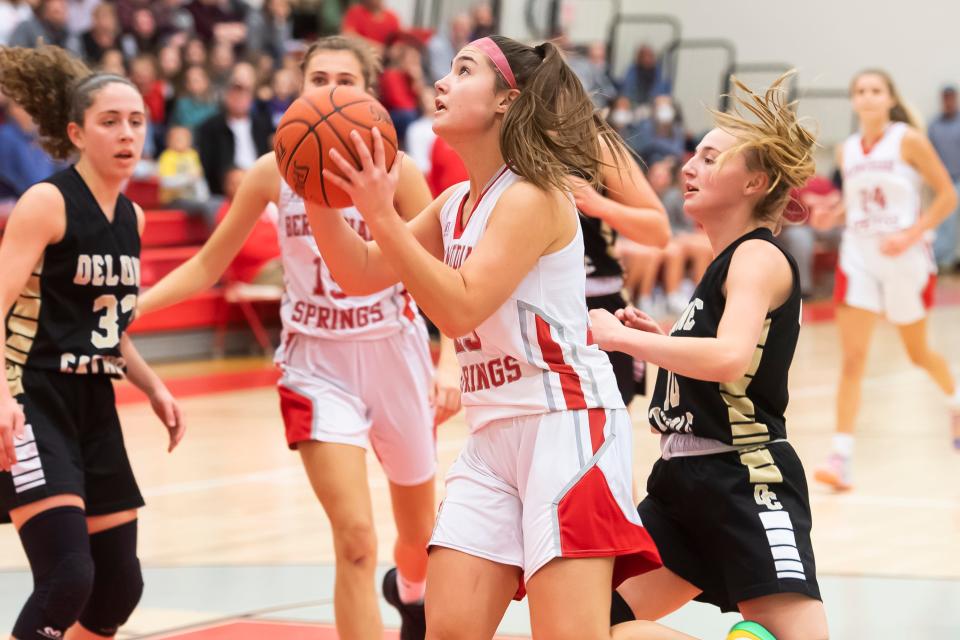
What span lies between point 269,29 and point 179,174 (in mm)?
2926

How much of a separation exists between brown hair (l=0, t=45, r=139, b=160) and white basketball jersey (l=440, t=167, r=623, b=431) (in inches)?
53.0

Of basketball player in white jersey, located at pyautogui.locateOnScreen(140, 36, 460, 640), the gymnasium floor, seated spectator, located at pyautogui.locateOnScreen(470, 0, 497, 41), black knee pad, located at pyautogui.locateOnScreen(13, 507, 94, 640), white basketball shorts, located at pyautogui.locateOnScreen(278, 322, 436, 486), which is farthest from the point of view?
seated spectator, located at pyautogui.locateOnScreen(470, 0, 497, 41)

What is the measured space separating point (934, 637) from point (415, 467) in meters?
1.73

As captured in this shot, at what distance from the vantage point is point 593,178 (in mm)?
3107

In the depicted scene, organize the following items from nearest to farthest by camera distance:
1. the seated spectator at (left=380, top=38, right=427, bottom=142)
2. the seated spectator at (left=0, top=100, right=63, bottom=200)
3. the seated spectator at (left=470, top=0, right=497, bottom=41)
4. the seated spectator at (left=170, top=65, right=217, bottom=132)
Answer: the seated spectator at (left=0, top=100, right=63, bottom=200) < the seated spectator at (left=170, top=65, right=217, bottom=132) < the seated spectator at (left=380, top=38, right=427, bottom=142) < the seated spectator at (left=470, top=0, right=497, bottom=41)

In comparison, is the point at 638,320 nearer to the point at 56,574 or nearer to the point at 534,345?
the point at 534,345

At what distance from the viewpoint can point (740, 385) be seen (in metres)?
3.17

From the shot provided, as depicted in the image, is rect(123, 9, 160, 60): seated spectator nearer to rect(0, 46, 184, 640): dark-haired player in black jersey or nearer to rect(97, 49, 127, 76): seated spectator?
rect(97, 49, 127, 76): seated spectator

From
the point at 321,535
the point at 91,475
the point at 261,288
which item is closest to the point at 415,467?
the point at 91,475

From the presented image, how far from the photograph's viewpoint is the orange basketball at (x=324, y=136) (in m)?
2.86

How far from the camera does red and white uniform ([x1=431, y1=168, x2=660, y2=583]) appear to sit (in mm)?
2951

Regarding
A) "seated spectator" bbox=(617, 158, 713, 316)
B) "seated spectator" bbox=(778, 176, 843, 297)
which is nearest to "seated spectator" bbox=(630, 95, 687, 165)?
"seated spectator" bbox=(617, 158, 713, 316)

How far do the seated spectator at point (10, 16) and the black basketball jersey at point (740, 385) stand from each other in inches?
375

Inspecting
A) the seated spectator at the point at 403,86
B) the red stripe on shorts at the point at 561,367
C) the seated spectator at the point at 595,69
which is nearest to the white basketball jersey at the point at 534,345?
the red stripe on shorts at the point at 561,367
